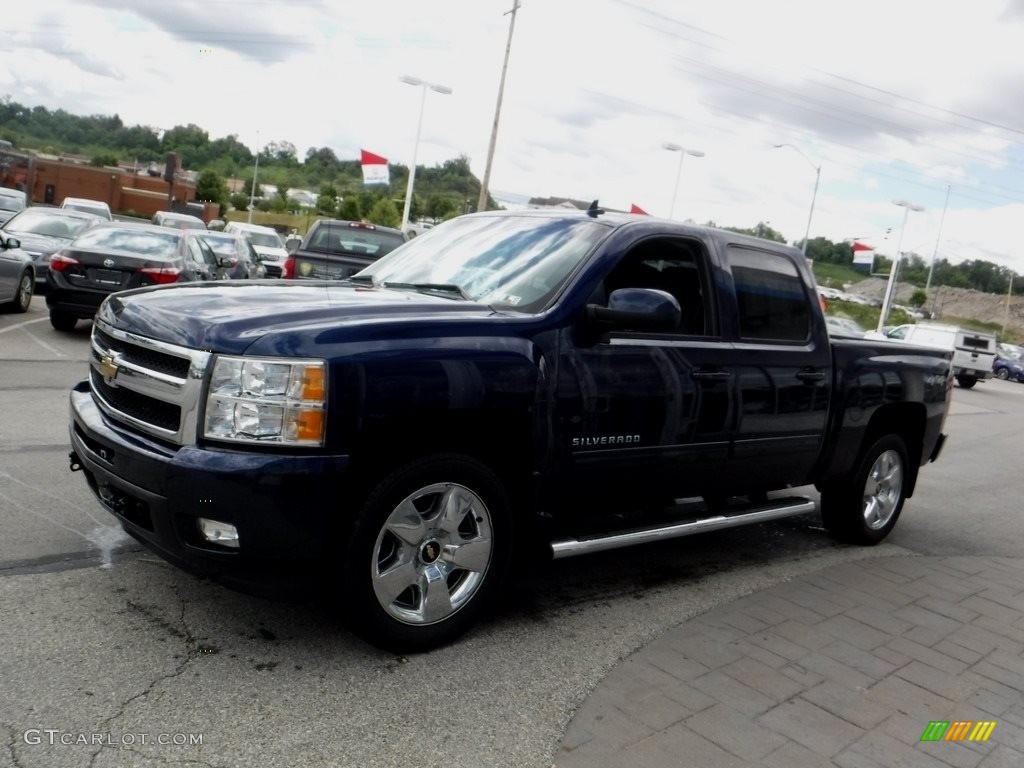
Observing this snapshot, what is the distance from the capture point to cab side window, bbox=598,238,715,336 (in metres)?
4.86

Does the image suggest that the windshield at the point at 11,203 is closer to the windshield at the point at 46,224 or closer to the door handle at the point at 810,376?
the windshield at the point at 46,224

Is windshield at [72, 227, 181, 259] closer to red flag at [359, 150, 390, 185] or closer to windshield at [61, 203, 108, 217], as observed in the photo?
windshield at [61, 203, 108, 217]

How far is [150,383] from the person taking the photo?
379 cm

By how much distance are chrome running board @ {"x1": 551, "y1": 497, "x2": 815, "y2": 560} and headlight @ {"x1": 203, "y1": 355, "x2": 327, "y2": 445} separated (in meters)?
1.39

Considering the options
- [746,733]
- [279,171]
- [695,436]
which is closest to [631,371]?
[695,436]

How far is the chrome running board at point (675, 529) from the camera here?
4406mm

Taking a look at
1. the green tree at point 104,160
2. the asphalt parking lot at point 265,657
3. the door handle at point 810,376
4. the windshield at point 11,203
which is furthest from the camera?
the green tree at point 104,160

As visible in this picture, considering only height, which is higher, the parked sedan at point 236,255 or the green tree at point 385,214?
the green tree at point 385,214

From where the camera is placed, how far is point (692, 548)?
6180mm

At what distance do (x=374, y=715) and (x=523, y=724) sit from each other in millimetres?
549

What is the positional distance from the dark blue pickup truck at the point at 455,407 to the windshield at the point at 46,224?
14569 mm

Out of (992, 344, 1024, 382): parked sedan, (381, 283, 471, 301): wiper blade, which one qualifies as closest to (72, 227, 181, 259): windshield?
(381, 283, 471, 301): wiper blade

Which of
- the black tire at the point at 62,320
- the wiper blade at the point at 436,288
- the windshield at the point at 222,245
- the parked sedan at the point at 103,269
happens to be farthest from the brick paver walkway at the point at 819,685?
the windshield at the point at 222,245

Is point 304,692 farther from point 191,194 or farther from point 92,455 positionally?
point 191,194
